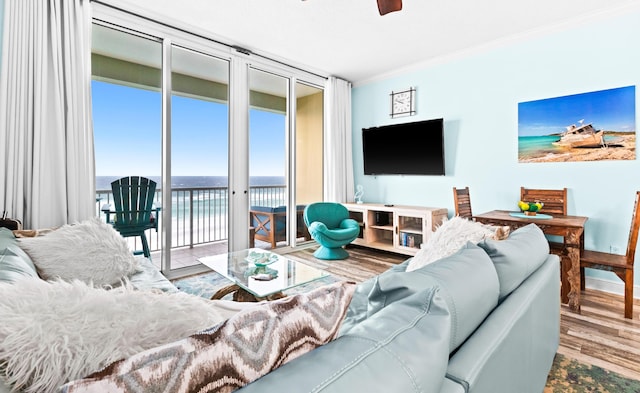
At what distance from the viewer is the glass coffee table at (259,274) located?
7.02 ft

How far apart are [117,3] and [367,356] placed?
3.67 m

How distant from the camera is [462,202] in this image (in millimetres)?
3607

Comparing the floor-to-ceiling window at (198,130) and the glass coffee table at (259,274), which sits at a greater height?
the floor-to-ceiling window at (198,130)

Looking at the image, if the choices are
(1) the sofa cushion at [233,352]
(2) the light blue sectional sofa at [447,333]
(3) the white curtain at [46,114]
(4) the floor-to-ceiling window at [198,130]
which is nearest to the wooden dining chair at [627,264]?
(2) the light blue sectional sofa at [447,333]

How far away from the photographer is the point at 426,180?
4438 mm

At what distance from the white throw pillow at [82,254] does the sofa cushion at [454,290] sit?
5.67 feet

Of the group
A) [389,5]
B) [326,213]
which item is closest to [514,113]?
[389,5]

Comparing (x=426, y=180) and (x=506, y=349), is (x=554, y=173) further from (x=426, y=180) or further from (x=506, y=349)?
(x=506, y=349)

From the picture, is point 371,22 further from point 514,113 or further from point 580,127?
point 580,127

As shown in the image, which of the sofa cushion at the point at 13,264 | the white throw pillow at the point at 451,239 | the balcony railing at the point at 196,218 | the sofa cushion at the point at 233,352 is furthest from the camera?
the balcony railing at the point at 196,218

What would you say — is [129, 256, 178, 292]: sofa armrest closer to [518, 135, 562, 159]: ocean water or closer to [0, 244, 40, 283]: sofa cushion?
[0, 244, 40, 283]: sofa cushion

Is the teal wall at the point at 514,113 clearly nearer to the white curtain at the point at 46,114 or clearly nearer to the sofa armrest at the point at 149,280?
the sofa armrest at the point at 149,280

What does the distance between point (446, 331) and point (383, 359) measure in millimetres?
221

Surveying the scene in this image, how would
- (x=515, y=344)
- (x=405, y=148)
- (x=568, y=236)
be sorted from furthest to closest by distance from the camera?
(x=405, y=148) → (x=568, y=236) → (x=515, y=344)
